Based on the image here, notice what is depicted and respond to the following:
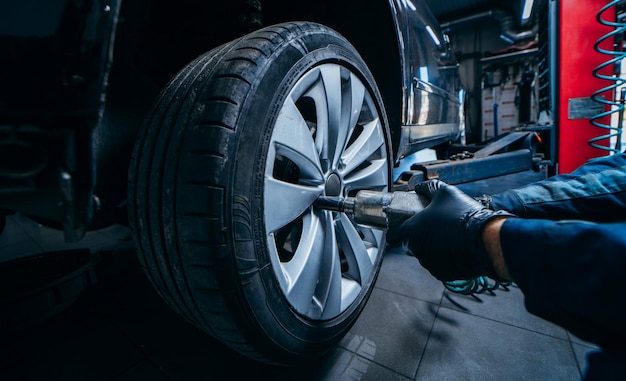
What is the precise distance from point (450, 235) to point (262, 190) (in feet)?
1.51

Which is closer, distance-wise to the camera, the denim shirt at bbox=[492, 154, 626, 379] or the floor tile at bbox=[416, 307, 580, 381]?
the denim shirt at bbox=[492, 154, 626, 379]

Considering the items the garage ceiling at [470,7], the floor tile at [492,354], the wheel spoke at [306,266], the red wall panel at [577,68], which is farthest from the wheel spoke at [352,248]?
the garage ceiling at [470,7]

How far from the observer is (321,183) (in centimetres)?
94

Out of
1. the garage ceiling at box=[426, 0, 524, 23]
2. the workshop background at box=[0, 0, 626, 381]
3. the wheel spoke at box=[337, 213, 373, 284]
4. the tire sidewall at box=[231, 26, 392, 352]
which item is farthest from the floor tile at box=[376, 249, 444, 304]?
the garage ceiling at box=[426, 0, 524, 23]

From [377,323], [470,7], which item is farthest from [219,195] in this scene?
[470,7]

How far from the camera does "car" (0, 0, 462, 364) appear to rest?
387 millimetres

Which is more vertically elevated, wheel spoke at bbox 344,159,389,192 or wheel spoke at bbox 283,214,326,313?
wheel spoke at bbox 344,159,389,192

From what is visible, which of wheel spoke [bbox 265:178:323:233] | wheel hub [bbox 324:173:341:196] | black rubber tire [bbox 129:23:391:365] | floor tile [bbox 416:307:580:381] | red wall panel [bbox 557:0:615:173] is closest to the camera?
black rubber tire [bbox 129:23:391:365]

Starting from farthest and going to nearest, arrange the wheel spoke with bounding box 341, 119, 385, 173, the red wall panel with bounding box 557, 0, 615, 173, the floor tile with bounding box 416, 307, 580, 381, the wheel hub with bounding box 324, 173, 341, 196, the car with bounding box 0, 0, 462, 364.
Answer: the red wall panel with bounding box 557, 0, 615, 173 < the wheel spoke with bounding box 341, 119, 385, 173 < the wheel hub with bounding box 324, 173, 341, 196 < the floor tile with bounding box 416, 307, 580, 381 < the car with bounding box 0, 0, 462, 364

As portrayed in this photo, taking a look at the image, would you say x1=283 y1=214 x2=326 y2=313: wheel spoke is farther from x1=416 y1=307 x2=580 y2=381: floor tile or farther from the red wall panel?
the red wall panel

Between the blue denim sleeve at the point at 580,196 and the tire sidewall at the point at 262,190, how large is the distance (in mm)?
785

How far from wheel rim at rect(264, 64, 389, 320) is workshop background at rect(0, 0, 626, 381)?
0.23 metres

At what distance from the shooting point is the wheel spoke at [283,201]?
2.34ft

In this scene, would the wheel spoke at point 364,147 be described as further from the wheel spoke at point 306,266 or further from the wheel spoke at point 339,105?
the wheel spoke at point 306,266
